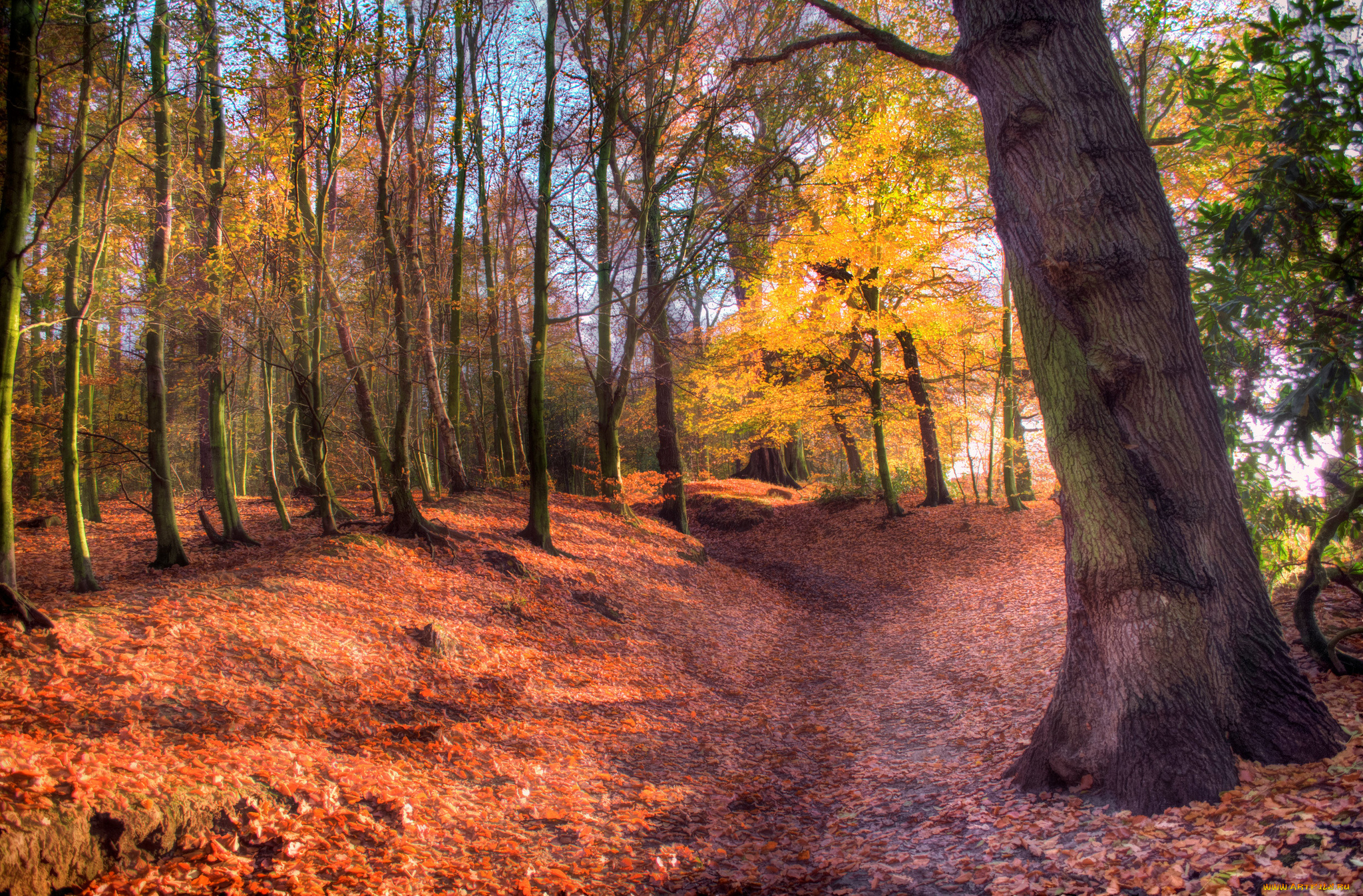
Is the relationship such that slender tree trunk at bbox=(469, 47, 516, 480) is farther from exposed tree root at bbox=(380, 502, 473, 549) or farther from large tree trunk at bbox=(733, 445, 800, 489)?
large tree trunk at bbox=(733, 445, 800, 489)

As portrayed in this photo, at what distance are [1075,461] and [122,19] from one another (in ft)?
30.5

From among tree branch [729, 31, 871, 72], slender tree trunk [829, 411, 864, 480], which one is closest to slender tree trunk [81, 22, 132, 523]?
tree branch [729, 31, 871, 72]

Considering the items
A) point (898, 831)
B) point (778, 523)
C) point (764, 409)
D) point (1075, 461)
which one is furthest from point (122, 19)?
point (778, 523)

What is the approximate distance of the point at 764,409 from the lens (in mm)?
15375

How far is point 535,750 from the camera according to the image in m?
4.73

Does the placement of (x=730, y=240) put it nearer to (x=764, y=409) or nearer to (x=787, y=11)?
(x=787, y=11)

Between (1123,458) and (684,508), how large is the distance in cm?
1080

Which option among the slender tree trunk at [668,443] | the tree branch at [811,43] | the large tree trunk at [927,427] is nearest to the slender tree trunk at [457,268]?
the slender tree trunk at [668,443]

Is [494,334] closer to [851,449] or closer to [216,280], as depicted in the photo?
[216,280]

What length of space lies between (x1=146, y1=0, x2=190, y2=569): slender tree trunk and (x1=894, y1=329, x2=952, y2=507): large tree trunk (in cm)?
1310

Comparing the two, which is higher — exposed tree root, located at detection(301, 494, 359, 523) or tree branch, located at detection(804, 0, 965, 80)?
tree branch, located at detection(804, 0, 965, 80)

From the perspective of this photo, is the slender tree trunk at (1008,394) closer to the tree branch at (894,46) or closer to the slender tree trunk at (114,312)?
the tree branch at (894,46)

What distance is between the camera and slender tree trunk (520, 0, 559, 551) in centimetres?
906

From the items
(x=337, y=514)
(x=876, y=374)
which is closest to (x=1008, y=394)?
(x=876, y=374)
